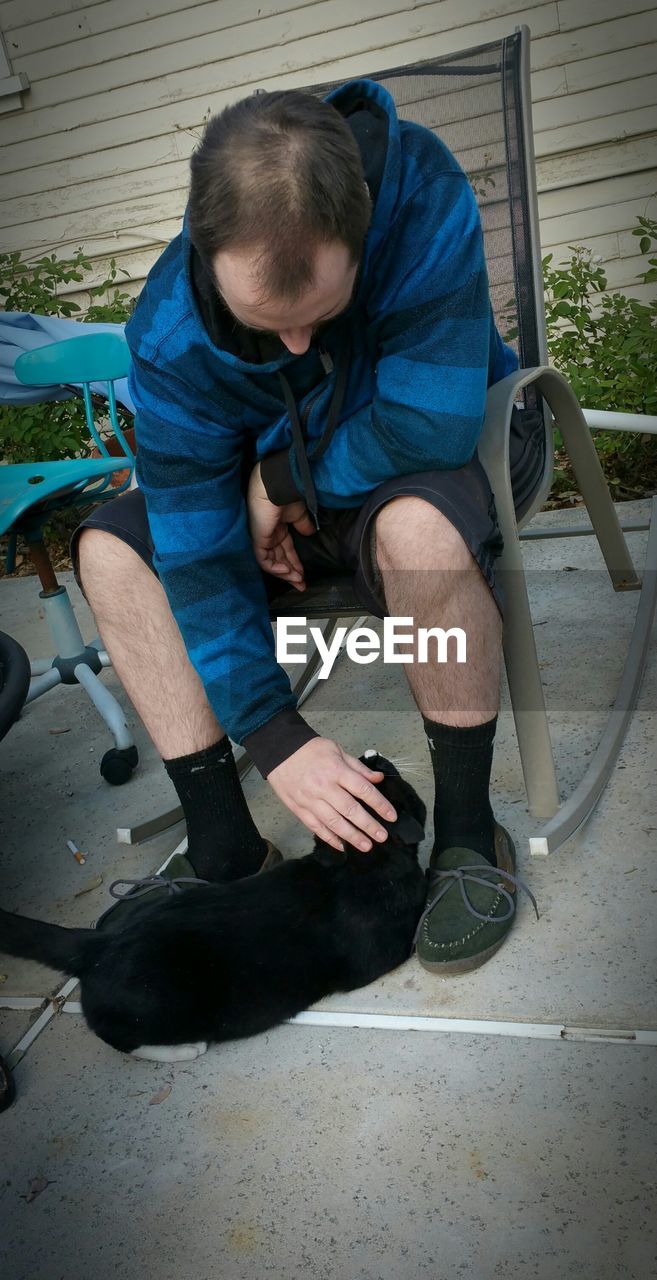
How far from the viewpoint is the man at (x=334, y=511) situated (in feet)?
4.84

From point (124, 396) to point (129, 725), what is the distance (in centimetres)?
129

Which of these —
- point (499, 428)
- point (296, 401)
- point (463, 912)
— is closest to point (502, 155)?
point (499, 428)

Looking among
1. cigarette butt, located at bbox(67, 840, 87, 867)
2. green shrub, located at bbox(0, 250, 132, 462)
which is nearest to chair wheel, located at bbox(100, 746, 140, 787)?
cigarette butt, located at bbox(67, 840, 87, 867)

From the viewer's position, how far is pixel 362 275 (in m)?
1.47

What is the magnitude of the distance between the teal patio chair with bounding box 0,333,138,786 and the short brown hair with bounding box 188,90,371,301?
131cm

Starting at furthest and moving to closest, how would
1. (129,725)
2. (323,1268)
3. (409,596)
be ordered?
(129,725)
(409,596)
(323,1268)

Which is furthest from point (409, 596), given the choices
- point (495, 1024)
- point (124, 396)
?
point (124, 396)

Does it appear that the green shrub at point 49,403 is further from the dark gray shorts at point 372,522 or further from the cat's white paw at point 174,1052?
the cat's white paw at point 174,1052

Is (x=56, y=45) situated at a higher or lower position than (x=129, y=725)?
higher

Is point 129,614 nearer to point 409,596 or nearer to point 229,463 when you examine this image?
point 229,463

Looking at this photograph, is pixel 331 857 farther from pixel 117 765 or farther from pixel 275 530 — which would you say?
pixel 117 765

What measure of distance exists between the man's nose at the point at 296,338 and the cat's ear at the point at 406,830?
71 centimetres

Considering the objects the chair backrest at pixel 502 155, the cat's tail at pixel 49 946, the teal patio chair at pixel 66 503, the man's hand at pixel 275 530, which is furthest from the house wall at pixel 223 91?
the cat's tail at pixel 49 946

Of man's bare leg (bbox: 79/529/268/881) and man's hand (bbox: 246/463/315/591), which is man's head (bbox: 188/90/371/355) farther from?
man's bare leg (bbox: 79/529/268/881)
